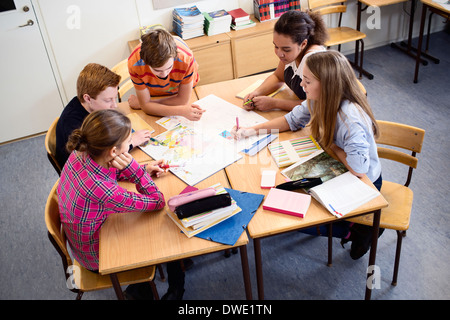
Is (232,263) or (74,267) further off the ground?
(74,267)

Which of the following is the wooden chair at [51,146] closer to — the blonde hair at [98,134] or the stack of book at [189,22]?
the blonde hair at [98,134]

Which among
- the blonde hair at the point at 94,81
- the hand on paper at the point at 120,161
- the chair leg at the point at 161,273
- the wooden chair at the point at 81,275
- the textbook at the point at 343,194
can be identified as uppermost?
the blonde hair at the point at 94,81

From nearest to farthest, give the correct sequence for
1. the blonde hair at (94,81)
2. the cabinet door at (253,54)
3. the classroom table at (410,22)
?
1. the blonde hair at (94,81)
2. the cabinet door at (253,54)
3. the classroom table at (410,22)

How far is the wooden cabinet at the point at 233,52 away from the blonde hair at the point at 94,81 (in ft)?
5.23

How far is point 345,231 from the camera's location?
2.39 m

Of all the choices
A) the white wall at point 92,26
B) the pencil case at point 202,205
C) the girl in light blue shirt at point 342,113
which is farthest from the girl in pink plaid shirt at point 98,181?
the white wall at point 92,26

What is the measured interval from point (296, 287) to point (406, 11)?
343 cm

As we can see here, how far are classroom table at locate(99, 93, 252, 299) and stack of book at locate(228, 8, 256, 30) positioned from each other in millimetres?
2325

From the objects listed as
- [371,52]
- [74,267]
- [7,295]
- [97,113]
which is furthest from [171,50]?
[371,52]

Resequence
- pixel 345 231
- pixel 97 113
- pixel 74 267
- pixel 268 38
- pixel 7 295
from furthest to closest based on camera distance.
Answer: pixel 268 38, pixel 7 295, pixel 345 231, pixel 74 267, pixel 97 113

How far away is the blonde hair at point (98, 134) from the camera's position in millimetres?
1760

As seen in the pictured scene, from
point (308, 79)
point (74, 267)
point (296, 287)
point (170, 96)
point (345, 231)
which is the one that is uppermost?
point (308, 79)

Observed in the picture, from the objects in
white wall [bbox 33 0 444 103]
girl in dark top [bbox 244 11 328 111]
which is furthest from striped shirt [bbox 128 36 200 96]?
white wall [bbox 33 0 444 103]

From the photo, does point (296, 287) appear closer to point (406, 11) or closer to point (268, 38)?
point (268, 38)
